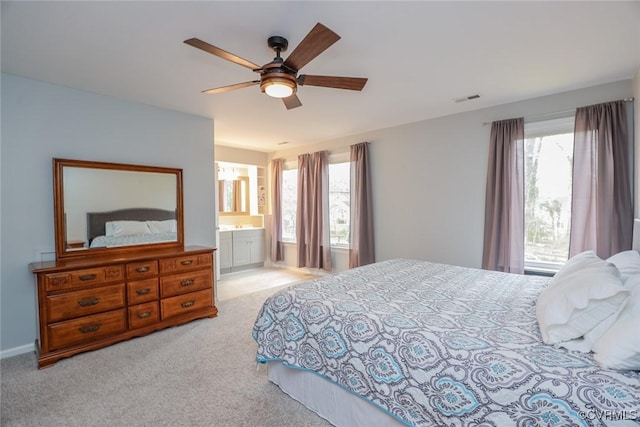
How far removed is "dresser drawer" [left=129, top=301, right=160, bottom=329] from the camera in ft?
9.68

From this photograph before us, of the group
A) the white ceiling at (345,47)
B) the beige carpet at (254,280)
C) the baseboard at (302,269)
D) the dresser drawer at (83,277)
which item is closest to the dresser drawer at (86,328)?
the dresser drawer at (83,277)

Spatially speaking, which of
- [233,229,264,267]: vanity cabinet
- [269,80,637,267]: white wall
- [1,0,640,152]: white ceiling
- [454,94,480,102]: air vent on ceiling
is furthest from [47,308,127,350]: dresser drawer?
[454,94,480,102]: air vent on ceiling

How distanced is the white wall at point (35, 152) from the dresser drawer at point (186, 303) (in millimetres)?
1124

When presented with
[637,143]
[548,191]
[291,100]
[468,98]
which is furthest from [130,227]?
[637,143]

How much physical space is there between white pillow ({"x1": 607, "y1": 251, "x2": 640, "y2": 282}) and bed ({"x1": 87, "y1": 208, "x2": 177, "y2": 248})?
415cm

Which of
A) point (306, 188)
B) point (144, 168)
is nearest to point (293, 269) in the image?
point (306, 188)

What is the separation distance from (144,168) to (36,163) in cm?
92

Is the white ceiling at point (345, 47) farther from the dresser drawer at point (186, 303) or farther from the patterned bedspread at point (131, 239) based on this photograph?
the dresser drawer at point (186, 303)

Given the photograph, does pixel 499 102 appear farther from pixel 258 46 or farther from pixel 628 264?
pixel 258 46

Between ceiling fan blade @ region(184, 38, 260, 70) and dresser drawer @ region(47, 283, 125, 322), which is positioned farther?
dresser drawer @ region(47, 283, 125, 322)

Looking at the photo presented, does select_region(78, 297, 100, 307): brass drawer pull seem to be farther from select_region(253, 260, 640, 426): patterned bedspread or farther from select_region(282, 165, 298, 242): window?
select_region(282, 165, 298, 242): window

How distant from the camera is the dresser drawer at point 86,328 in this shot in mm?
2521

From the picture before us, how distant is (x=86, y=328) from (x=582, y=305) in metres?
3.68

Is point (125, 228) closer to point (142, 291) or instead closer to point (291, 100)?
point (142, 291)
